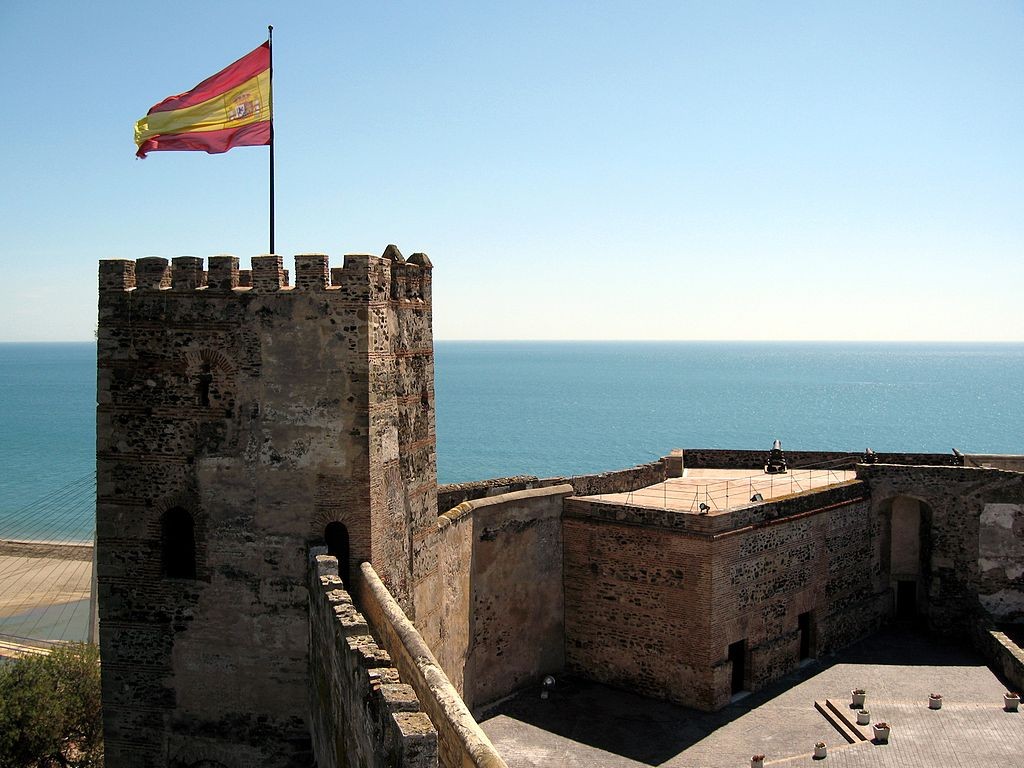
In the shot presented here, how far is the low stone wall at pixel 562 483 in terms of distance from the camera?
71.7ft

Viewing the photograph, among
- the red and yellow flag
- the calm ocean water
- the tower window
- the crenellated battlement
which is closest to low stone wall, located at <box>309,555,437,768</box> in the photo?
the tower window

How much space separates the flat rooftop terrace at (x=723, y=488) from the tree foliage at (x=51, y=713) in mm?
15452

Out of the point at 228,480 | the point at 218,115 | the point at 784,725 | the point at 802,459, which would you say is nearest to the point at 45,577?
the point at 802,459

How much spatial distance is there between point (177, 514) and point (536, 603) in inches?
402

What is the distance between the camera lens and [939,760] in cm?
1825

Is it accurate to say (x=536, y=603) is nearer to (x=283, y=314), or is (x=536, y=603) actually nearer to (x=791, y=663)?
(x=791, y=663)

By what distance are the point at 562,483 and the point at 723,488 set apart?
5050mm

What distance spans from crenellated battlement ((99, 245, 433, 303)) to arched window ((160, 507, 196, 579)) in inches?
138

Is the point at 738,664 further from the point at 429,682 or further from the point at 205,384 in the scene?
the point at 205,384

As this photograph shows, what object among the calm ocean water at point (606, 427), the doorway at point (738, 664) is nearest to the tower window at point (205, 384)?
the doorway at point (738, 664)

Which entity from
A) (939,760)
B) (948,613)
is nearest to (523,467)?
(948,613)

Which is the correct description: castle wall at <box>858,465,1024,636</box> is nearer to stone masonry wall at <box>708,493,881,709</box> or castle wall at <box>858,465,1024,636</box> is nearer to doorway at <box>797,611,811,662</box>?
stone masonry wall at <box>708,493,881,709</box>

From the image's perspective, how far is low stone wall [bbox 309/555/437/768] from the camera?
8641mm

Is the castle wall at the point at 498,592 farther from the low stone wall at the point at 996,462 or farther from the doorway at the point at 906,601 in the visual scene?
the low stone wall at the point at 996,462
